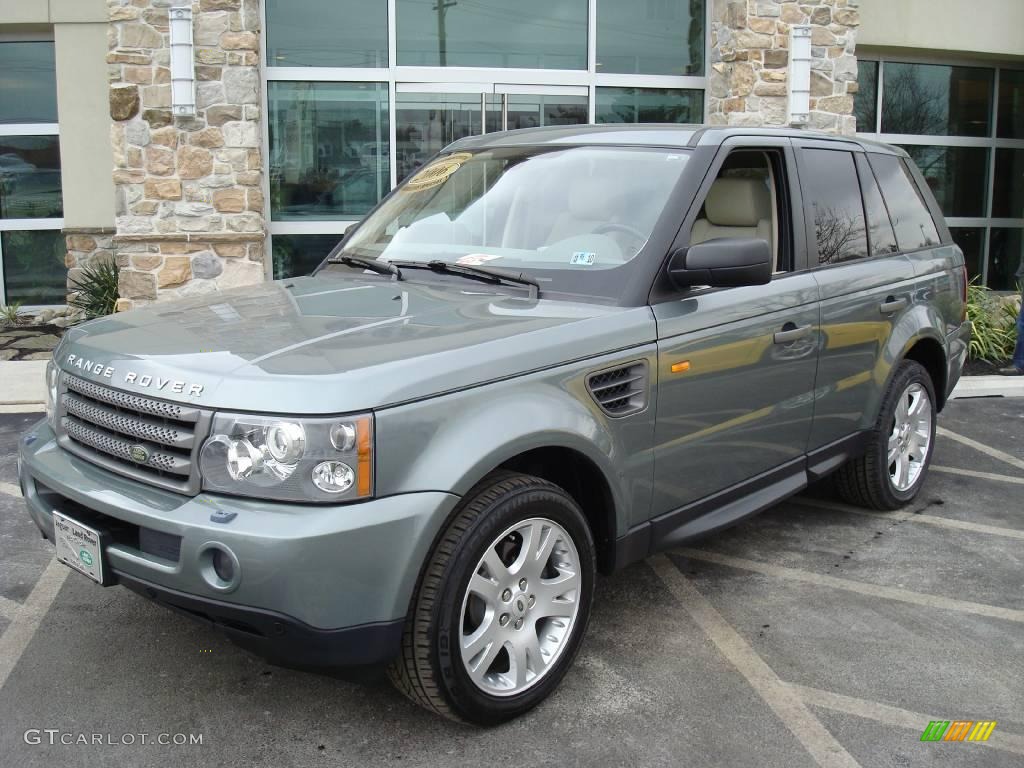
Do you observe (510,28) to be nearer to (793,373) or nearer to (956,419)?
(956,419)

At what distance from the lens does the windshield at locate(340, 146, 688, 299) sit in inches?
145

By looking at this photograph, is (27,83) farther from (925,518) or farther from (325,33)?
(925,518)

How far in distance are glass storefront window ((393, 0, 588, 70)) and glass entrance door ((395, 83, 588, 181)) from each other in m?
0.30

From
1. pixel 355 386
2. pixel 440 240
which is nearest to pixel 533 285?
pixel 440 240

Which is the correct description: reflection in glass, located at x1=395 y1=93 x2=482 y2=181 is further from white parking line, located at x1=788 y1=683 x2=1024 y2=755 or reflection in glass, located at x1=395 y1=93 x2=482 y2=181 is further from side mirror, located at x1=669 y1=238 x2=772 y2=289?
white parking line, located at x1=788 y1=683 x2=1024 y2=755

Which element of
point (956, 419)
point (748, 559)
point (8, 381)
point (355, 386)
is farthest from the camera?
point (8, 381)

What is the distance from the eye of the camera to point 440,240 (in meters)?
4.12

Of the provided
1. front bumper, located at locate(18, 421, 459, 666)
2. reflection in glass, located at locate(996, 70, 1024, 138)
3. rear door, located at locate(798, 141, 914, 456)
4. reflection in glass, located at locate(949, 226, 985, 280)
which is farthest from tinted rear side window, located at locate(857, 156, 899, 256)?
reflection in glass, located at locate(996, 70, 1024, 138)

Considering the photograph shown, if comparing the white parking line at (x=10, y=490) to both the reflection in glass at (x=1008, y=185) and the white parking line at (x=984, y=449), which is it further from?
the reflection in glass at (x=1008, y=185)

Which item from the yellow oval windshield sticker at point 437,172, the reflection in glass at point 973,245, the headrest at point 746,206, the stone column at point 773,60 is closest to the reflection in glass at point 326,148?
the stone column at point 773,60

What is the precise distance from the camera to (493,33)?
421 inches

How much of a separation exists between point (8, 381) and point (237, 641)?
6.55 meters

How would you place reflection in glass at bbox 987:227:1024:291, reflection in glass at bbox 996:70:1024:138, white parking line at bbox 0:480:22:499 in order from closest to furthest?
white parking line at bbox 0:480:22:499
reflection in glass at bbox 996:70:1024:138
reflection in glass at bbox 987:227:1024:291

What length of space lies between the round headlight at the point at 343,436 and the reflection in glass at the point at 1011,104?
13802 mm
